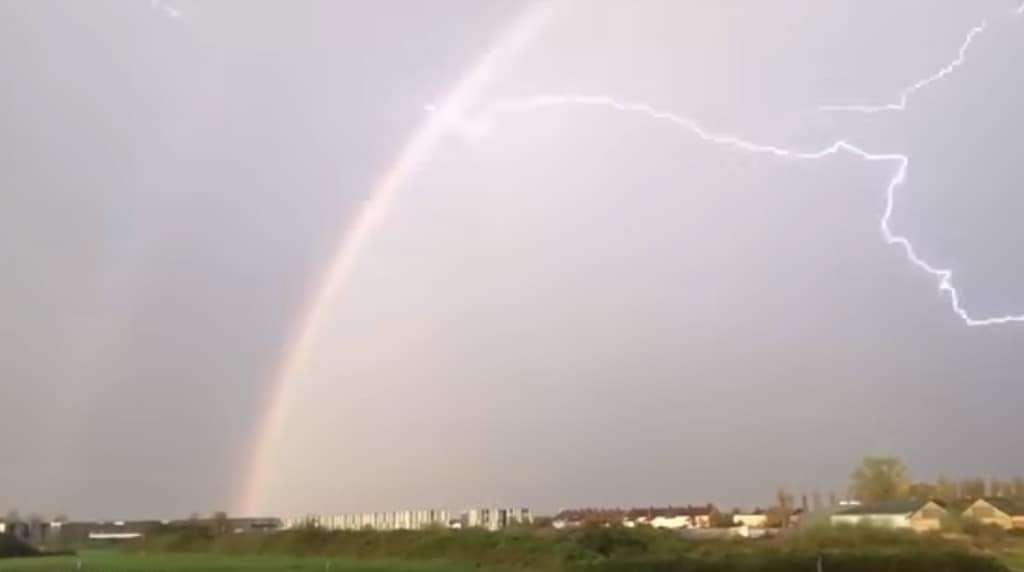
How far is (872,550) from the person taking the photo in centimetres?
4203

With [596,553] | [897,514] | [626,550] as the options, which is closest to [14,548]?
[596,553]

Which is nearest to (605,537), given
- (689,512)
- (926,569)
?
(926,569)

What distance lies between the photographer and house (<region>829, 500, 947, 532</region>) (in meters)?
59.3

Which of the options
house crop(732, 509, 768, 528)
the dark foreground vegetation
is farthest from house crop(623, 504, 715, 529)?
the dark foreground vegetation

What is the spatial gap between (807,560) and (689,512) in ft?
242

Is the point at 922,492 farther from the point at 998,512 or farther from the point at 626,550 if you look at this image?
the point at 626,550

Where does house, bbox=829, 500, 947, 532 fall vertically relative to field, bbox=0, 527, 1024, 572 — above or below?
above

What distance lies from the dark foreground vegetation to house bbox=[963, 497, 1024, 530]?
63.9 feet

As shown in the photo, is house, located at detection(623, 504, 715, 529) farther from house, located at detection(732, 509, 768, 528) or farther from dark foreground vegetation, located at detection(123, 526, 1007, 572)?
dark foreground vegetation, located at detection(123, 526, 1007, 572)

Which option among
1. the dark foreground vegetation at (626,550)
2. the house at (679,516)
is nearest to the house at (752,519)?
the house at (679,516)

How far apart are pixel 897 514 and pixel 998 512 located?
1066 centimetres

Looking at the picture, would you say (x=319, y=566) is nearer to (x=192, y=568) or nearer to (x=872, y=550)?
(x=192, y=568)

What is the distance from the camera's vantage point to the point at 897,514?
70.1 metres

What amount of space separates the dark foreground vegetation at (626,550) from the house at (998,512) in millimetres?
Answer: 19465
